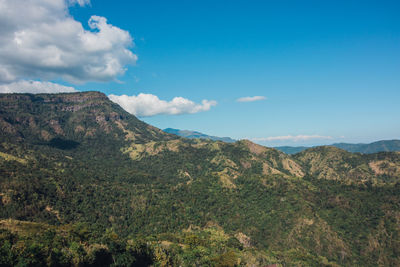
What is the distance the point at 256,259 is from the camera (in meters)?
140

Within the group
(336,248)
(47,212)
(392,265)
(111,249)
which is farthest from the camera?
(47,212)

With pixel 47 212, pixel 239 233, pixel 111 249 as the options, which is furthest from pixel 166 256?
pixel 47 212

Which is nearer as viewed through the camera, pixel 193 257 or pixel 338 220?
pixel 193 257

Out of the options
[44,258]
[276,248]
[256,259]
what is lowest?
[276,248]

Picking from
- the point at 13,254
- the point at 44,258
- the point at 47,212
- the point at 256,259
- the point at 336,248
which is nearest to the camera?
the point at 13,254

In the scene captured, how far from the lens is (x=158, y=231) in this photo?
19912 cm

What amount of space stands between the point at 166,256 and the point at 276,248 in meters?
106

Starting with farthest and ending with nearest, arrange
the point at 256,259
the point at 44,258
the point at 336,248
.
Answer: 1. the point at 336,248
2. the point at 256,259
3. the point at 44,258

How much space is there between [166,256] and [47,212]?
417 feet

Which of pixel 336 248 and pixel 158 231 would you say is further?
pixel 158 231

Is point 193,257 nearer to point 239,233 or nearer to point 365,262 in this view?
point 239,233

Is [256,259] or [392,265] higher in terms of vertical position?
[256,259]

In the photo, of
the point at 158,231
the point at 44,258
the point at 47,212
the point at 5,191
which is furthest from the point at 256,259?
the point at 5,191

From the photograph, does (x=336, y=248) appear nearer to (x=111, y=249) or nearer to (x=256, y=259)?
(x=256, y=259)
